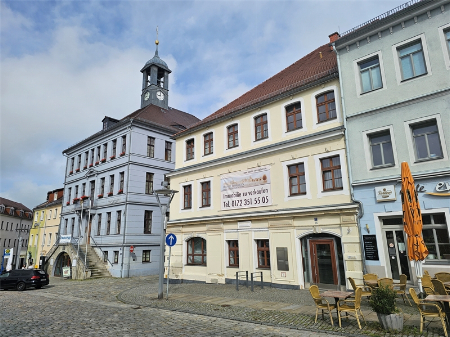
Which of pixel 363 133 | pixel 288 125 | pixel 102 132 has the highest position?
pixel 102 132

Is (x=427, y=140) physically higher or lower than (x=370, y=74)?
lower

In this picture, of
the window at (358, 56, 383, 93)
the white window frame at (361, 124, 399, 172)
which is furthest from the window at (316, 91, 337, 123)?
the white window frame at (361, 124, 399, 172)

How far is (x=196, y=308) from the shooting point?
11.9m

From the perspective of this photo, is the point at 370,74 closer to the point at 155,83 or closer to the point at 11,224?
the point at 155,83

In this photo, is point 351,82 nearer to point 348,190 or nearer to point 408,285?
point 348,190

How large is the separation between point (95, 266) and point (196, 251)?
12337mm

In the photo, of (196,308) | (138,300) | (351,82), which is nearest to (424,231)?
(351,82)

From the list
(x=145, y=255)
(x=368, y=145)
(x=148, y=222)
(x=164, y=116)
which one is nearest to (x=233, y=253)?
(x=368, y=145)

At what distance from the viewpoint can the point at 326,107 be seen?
53.5 feet

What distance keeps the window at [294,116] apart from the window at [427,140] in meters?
5.62

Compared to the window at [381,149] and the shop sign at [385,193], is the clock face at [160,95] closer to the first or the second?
the window at [381,149]

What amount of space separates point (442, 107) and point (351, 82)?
13.3 ft

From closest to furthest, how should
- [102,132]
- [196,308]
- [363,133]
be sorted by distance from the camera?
[196,308]
[363,133]
[102,132]

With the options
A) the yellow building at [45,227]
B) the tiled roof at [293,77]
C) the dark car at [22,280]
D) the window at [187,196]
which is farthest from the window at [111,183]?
the yellow building at [45,227]
